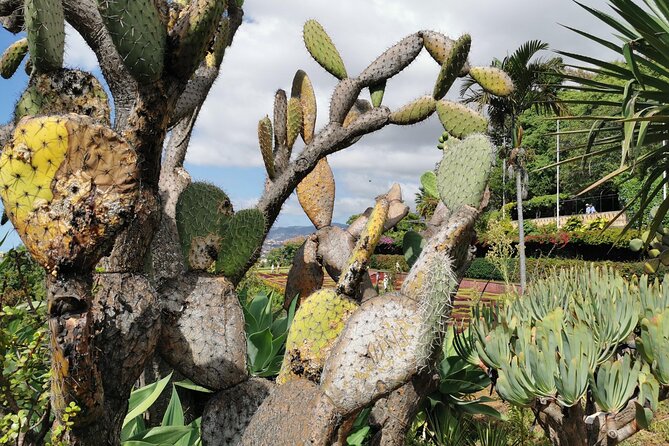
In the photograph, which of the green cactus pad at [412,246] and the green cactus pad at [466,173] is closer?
the green cactus pad at [466,173]

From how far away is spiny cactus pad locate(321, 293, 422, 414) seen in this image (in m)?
1.63

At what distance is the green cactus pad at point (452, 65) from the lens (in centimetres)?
302

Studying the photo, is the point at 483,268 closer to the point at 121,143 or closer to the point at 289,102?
the point at 289,102

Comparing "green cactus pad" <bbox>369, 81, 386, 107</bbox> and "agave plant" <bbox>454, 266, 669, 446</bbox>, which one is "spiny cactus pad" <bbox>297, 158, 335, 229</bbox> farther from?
"agave plant" <bbox>454, 266, 669, 446</bbox>

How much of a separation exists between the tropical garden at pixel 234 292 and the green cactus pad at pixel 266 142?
0.07ft

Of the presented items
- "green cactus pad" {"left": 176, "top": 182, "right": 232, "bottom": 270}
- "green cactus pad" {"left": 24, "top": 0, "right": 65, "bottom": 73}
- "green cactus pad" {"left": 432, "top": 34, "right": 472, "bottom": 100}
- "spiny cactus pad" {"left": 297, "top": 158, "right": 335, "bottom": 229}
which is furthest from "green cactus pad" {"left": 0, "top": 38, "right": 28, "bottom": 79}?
"green cactus pad" {"left": 432, "top": 34, "right": 472, "bottom": 100}

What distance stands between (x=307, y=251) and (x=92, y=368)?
233cm

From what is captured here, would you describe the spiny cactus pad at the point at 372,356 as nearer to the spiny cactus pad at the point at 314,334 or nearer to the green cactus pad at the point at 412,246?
the spiny cactus pad at the point at 314,334

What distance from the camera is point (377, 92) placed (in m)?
3.47

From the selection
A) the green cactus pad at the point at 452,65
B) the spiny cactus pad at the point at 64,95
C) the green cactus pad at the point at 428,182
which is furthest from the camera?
the green cactus pad at the point at 428,182

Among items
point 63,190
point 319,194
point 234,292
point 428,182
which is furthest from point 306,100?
point 63,190

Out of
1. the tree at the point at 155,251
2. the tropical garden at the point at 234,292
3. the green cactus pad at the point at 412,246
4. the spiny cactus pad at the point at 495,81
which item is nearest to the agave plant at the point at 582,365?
the tropical garden at the point at 234,292

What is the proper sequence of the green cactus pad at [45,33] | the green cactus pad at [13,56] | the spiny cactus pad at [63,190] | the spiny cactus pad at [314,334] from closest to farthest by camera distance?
the spiny cactus pad at [63,190], the green cactus pad at [45,33], the spiny cactus pad at [314,334], the green cactus pad at [13,56]

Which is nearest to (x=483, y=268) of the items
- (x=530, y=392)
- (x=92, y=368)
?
(x=530, y=392)
